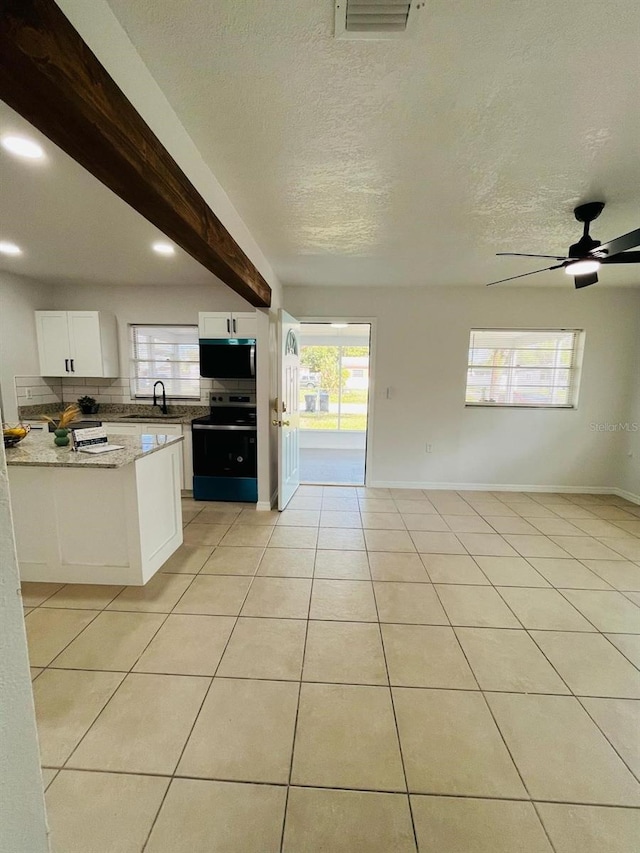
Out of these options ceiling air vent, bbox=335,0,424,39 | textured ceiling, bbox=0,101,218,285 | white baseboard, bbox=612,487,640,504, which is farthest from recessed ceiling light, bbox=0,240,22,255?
white baseboard, bbox=612,487,640,504

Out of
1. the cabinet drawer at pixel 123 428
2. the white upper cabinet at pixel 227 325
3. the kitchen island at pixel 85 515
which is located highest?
the white upper cabinet at pixel 227 325

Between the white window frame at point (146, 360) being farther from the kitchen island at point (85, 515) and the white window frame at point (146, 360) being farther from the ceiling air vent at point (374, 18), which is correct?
the ceiling air vent at point (374, 18)

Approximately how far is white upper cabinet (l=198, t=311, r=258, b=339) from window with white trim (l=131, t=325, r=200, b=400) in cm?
68

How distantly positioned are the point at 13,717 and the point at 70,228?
9.87 ft

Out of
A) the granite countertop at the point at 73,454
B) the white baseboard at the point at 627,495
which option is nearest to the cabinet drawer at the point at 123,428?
the granite countertop at the point at 73,454

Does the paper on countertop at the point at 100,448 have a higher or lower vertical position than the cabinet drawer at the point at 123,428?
higher

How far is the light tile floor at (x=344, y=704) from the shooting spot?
1169 millimetres

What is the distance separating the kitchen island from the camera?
226 cm

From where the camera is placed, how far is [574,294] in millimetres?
4160

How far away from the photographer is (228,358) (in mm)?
3762

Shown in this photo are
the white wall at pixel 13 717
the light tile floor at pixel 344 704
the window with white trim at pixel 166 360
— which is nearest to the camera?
the white wall at pixel 13 717

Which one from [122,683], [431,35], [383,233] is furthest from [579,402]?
[122,683]

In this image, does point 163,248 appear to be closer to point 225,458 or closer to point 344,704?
point 225,458

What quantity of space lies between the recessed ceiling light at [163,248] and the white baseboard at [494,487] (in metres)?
3.28
